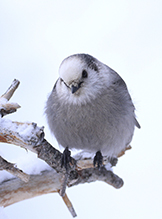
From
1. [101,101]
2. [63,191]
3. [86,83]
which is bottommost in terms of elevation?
[63,191]

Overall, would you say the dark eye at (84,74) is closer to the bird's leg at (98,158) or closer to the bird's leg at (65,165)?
the bird's leg at (65,165)

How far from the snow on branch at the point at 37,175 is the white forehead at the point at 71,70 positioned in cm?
32

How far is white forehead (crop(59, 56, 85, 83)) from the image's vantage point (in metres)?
1.59

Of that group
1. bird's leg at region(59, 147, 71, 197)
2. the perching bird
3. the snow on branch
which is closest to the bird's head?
the perching bird

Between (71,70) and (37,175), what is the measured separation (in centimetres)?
82

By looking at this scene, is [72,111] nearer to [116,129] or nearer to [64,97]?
[64,97]

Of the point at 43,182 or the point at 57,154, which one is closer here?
the point at 57,154

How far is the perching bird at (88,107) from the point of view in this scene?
1.66 metres

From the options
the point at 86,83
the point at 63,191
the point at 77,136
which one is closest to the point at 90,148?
the point at 77,136

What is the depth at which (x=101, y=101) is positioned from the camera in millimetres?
1807

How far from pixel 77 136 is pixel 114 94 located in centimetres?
37

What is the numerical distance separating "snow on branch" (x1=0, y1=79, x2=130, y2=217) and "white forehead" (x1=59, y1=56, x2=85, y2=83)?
1.05ft

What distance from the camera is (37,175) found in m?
1.99

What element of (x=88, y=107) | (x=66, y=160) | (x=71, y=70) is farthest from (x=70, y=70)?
(x=66, y=160)
